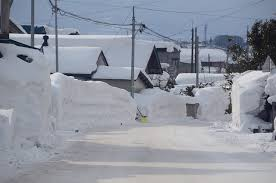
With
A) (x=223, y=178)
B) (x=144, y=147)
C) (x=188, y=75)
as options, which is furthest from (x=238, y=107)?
(x=188, y=75)

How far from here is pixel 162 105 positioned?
157 feet

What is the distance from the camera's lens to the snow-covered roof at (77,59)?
46.7m

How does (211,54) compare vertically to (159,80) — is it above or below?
above

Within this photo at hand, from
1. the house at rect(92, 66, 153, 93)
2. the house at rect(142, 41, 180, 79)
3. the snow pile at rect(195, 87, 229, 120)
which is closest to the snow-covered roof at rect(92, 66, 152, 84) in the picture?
the house at rect(92, 66, 153, 93)

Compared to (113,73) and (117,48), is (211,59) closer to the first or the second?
(117,48)

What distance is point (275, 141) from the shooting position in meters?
17.6

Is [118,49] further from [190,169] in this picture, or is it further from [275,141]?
[190,169]

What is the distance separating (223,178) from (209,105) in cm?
4385

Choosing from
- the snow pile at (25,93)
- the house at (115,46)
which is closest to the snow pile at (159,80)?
the house at (115,46)

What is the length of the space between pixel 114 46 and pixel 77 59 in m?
9.89

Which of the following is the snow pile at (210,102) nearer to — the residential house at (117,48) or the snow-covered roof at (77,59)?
the residential house at (117,48)

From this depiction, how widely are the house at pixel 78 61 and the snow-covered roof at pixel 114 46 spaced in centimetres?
653

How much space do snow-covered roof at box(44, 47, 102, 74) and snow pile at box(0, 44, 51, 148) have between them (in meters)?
31.1

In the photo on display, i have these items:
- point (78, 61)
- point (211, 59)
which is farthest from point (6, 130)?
point (211, 59)
